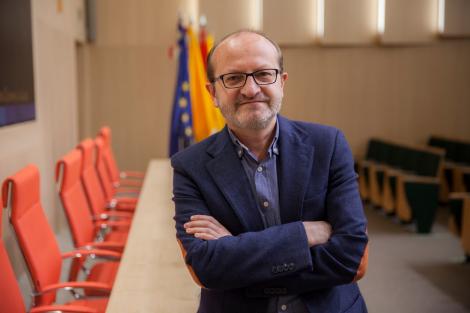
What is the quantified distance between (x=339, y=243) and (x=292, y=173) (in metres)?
0.26

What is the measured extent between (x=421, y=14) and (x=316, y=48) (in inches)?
70.8

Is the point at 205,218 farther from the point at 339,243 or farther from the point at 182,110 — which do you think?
the point at 182,110

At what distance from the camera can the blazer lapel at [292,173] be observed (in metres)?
1.79

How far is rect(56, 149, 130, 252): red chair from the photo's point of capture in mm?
3549

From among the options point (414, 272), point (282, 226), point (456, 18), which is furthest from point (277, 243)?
point (456, 18)

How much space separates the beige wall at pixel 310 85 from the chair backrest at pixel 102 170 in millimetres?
3565

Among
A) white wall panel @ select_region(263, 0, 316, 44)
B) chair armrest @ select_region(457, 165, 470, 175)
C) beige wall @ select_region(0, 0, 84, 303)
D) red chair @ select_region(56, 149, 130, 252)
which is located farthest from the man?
white wall panel @ select_region(263, 0, 316, 44)

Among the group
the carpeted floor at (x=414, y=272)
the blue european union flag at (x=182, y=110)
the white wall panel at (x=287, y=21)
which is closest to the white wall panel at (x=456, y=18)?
the white wall panel at (x=287, y=21)

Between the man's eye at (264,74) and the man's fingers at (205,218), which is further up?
the man's eye at (264,74)

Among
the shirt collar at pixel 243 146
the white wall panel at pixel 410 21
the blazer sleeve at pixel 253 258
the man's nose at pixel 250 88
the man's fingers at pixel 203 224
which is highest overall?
the white wall panel at pixel 410 21

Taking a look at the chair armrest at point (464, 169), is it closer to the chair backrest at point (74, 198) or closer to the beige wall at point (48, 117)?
the beige wall at point (48, 117)

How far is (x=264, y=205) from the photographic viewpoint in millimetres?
1812

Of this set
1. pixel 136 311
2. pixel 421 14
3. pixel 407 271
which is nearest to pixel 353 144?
pixel 421 14

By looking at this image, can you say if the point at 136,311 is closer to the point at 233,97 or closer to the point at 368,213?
the point at 233,97
